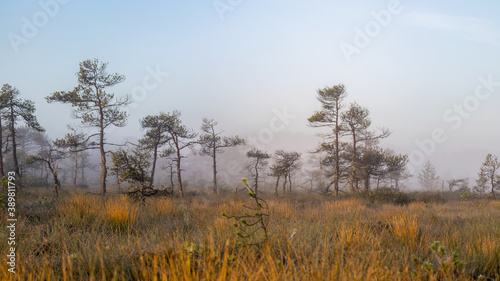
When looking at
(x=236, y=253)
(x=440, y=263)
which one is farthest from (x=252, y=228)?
(x=440, y=263)

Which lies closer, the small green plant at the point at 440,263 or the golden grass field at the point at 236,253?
the small green plant at the point at 440,263

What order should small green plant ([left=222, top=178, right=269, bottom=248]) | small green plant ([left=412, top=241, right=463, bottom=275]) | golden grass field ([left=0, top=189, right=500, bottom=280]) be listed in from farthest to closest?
small green plant ([left=222, top=178, right=269, bottom=248])
golden grass field ([left=0, top=189, right=500, bottom=280])
small green plant ([left=412, top=241, right=463, bottom=275])

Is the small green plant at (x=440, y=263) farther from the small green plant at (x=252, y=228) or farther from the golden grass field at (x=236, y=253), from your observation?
the small green plant at (x=252, y=228)

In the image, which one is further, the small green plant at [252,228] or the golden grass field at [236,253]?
the small green plant at [252,228]

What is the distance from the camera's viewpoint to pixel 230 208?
307 inches

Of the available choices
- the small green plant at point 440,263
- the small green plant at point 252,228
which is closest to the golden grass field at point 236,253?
the small green plant at point 440,263

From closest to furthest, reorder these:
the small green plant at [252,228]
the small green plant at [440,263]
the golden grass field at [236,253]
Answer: the small green plant at [440,263] < the golden grass field at [236,253] < the small green plant at [252,228]

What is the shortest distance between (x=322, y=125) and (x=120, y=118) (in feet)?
56.1

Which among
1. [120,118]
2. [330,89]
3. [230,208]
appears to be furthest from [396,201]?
[120,118]

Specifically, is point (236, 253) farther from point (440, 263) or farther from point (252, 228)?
point (440, 263)

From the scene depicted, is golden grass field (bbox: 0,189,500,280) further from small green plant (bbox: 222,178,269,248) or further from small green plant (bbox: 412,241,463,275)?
small green plant (bbox: 222,178,269,248)

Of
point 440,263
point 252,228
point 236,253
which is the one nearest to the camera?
point 440,263

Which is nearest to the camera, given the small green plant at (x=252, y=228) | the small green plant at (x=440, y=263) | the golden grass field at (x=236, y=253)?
the small green plant at (x=440, y=263)

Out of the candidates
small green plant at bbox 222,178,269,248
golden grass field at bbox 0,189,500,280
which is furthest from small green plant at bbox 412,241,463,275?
small green plant at bbox 222,178,269,248
